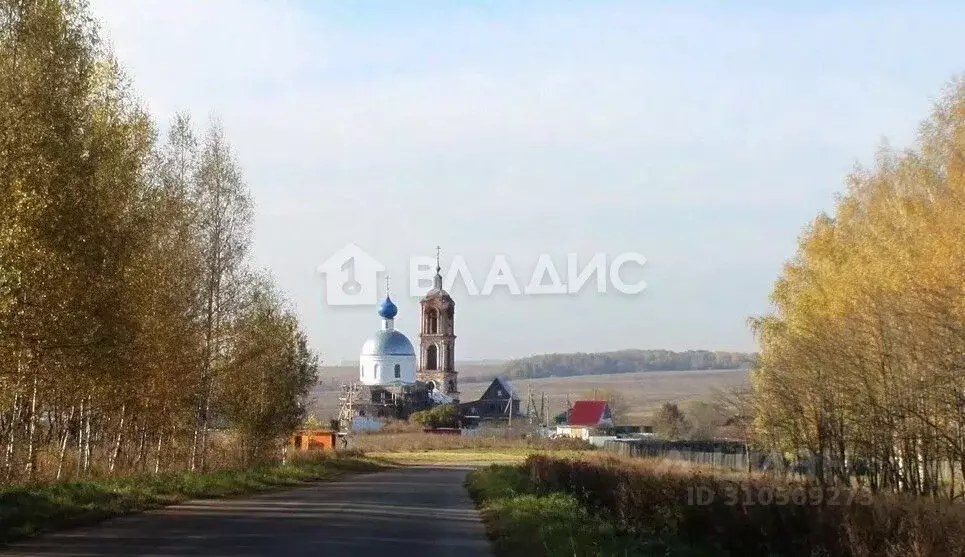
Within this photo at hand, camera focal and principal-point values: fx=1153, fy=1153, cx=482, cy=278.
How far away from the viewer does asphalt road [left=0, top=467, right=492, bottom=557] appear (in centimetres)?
1598

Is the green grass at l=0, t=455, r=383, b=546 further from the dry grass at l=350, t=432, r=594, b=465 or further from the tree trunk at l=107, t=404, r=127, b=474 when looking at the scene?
the dry grass at l=350, t=432, r=594, b=465

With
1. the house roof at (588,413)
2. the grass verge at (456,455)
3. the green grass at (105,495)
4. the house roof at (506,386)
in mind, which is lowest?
the grass verge at (456,455)

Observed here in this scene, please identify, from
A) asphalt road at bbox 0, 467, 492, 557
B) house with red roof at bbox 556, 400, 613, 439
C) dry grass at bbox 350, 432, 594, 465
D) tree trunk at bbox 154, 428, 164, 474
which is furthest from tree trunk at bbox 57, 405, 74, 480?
house with red roof at bbox 556, 400, 613, 439

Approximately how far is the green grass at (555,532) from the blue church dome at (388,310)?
9945 cm

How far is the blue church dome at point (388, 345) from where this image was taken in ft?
417

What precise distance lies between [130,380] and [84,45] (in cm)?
782

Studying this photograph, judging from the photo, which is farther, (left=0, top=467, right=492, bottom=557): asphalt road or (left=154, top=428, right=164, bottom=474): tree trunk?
(left=154, top=428, right=164, bottom=474): tree trunk

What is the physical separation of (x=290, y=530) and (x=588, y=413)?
10214 centimetres

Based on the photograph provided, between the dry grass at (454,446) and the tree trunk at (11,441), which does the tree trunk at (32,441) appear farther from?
the dry grass at (454,446)

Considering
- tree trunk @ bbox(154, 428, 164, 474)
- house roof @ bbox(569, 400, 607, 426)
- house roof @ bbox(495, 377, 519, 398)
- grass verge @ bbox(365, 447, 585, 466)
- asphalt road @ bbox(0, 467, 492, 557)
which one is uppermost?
house roof @ bbox(495, 377, 519, 398)

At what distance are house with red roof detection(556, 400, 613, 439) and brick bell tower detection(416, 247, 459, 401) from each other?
17.7m

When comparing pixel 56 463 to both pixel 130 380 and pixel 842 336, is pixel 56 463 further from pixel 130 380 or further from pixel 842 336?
pixel 842 336

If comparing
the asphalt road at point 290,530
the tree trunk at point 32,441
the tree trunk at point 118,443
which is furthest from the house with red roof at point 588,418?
the tree trunk at point 32,441

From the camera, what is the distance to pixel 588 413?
119750mm
